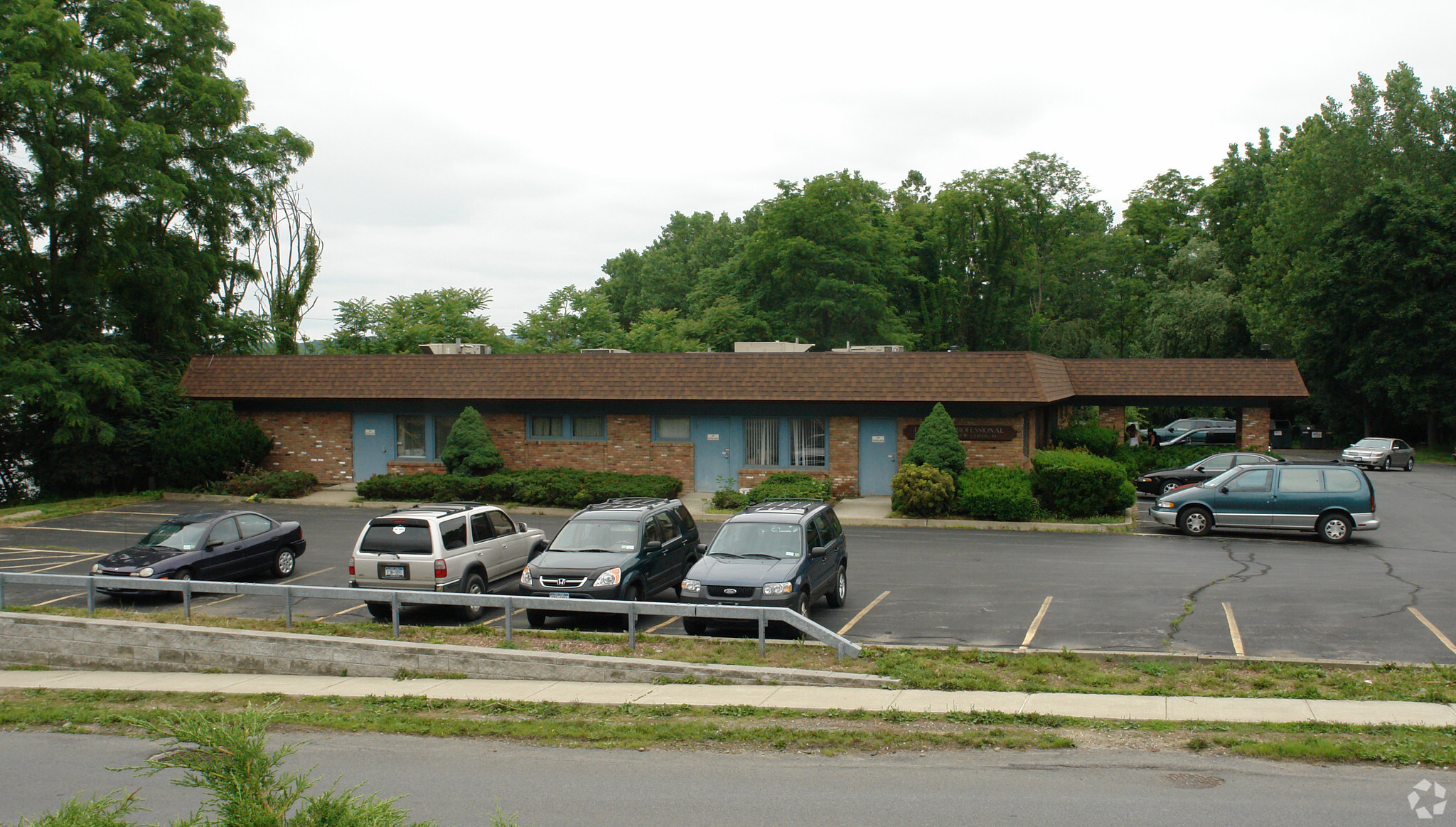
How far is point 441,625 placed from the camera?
14.6 meters

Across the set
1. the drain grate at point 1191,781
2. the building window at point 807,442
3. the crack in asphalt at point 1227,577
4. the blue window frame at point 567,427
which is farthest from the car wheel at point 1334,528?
the blue window frame at point 567,427

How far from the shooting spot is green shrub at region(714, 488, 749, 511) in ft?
85.9

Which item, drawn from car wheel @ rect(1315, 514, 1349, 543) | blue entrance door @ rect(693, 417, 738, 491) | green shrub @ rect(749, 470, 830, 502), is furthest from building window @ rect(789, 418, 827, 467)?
car wheel @ rect(1315, 514, 1349, 543)

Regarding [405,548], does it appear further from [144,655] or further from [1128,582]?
[1128,582]

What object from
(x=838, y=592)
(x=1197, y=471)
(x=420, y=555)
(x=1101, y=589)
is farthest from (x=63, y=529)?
(x=1197, y=471)

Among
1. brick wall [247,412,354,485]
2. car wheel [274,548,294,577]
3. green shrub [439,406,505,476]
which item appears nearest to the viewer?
car wheel [274,548,294,577]

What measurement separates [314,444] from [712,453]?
12.8 meters

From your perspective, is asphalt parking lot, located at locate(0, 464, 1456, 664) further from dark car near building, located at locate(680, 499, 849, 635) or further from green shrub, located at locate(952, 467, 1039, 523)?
green shrub, located at locate(952, 467, 1039, 523)

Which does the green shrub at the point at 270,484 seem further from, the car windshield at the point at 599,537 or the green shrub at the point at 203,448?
the car windshield at the point at 599,537

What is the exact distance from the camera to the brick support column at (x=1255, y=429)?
3397 cm

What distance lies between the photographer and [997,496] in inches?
956

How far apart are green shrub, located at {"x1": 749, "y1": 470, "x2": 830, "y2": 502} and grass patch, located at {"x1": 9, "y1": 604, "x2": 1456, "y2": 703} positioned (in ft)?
41.4

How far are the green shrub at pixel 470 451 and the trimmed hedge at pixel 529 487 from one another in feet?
1.44

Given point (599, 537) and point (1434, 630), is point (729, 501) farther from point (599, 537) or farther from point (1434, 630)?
point (1434, 630)
